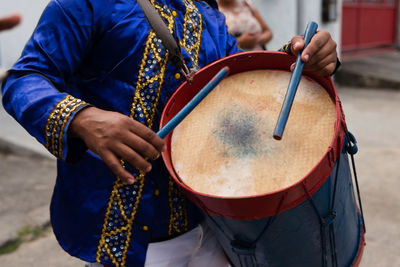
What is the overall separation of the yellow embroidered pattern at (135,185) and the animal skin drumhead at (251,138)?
0.11 m

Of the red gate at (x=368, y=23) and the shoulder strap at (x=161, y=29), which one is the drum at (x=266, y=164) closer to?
the shoulder strap at (x=161, y=29)

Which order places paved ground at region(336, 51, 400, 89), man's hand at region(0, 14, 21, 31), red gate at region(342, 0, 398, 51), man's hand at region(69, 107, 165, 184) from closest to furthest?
man's hand at region(0, 14, 21, 31) → man's hand at region(69, 107, 165, 184) → paved ground at region(336, 51, 400, 89) → red gate at region(342, 0, 398, 51)

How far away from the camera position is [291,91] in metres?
1.01

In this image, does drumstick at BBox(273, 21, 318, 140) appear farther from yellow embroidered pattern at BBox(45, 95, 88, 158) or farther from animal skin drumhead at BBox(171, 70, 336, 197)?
yellow embroidered pattern at BBox(45, 95, 88, 158)

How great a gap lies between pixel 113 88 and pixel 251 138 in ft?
1.23

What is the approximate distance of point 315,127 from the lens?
1170 millimetres

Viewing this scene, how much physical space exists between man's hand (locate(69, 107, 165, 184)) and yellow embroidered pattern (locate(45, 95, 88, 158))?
0.07m

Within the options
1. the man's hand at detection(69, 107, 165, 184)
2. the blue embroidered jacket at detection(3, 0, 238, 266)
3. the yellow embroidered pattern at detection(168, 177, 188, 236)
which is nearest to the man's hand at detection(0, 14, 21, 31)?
the man's hand at detection(69, 107, 165, 184)

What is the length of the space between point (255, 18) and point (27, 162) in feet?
7.65

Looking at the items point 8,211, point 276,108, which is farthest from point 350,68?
point 276,108

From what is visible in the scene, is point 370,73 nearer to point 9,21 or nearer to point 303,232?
point 303,232

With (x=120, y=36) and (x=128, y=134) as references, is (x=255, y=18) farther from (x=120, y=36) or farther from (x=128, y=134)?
(x=128, y=134)

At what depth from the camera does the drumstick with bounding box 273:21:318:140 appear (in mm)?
940

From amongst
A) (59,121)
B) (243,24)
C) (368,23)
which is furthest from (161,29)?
(368,23)
